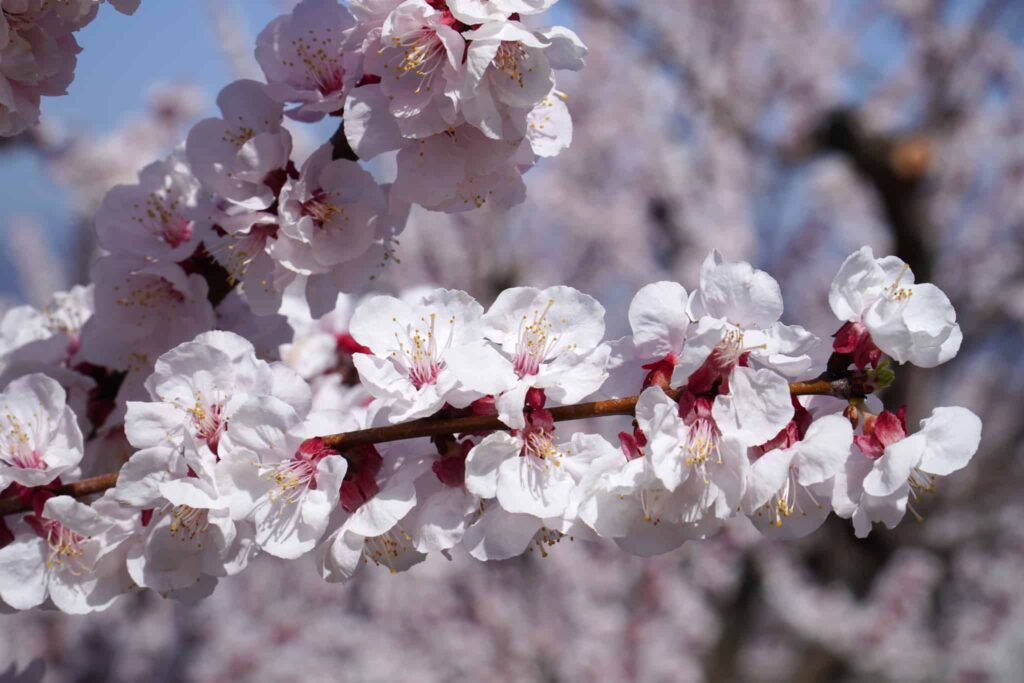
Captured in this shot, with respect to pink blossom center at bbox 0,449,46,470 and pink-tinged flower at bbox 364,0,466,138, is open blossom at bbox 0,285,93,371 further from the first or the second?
pink-tinged flower at bbox 364,0,466,138

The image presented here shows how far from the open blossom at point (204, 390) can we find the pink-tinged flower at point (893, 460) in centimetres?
65

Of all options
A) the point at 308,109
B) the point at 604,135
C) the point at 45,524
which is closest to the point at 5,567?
the point at 45,524

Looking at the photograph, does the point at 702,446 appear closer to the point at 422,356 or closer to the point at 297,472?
the point at 422,356

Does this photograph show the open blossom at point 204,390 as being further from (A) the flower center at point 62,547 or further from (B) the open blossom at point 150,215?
(B) the open blossom at point 150,215

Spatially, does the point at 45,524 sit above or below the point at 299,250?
below

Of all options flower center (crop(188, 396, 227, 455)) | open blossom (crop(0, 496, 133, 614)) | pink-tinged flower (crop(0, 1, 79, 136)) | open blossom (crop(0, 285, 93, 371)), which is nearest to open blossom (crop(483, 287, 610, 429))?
flower center (crop(188, 396, 227, 455))

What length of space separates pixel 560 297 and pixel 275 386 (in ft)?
1.23

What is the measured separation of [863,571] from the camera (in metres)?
6.87

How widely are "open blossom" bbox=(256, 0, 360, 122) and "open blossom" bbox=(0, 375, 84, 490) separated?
19.5 inches

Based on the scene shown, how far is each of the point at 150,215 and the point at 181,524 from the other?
54cm

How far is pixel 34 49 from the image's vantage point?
1027 mm

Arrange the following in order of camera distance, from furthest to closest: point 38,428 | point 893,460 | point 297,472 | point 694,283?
point 694,283 → point 38,428 → point 297,472 → point 893,460

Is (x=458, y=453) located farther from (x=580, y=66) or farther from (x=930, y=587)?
(x=930, y=587)

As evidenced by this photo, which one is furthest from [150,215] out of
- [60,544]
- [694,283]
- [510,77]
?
[694,283]
